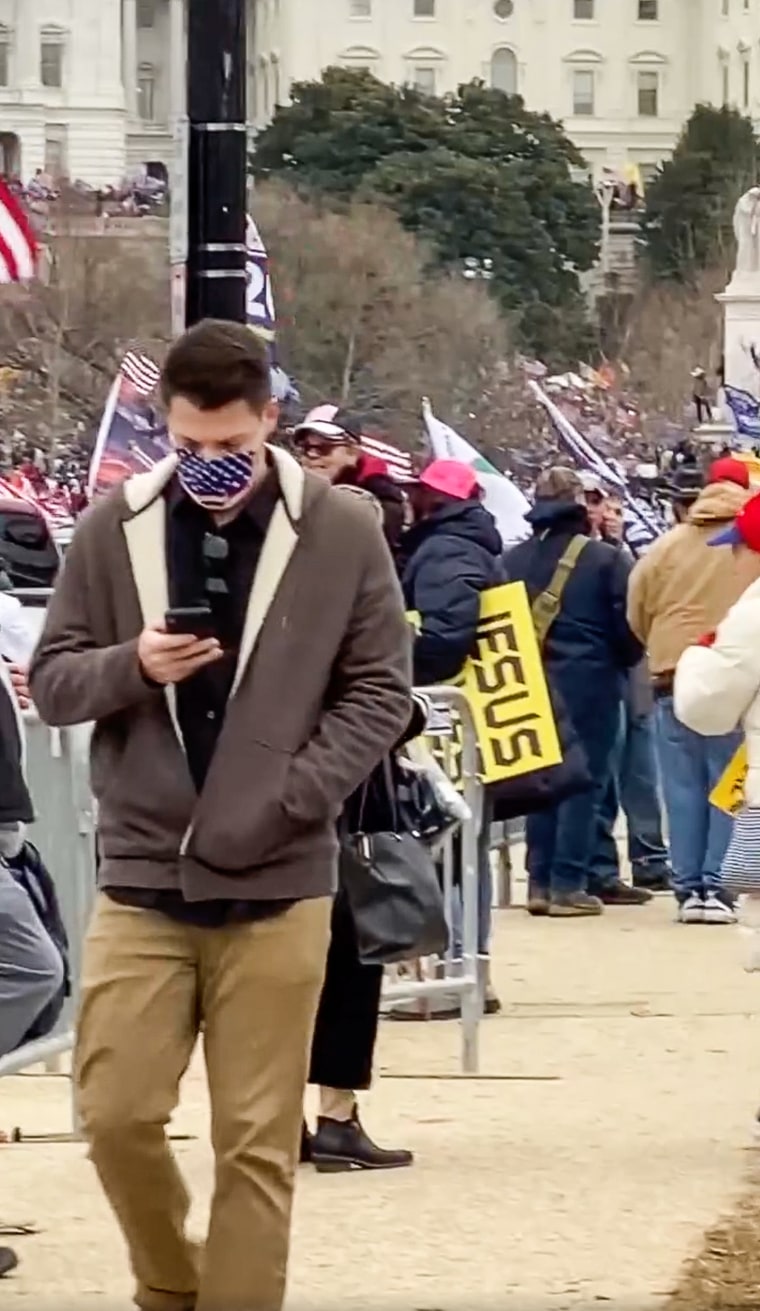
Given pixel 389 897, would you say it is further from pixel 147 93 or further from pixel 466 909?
pixel 147 93

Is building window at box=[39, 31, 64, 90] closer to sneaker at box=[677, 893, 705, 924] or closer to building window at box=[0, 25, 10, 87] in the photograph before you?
building window at box=[0, 25, 10, 87]

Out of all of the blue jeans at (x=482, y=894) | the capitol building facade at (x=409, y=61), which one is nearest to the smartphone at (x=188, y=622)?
the blue jeans at (x=482, y=894)

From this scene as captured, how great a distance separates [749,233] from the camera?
54.1 metres

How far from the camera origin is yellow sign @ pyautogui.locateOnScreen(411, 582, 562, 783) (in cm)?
1024

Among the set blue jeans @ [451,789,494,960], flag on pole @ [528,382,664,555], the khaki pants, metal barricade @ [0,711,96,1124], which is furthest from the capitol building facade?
the khaki pants

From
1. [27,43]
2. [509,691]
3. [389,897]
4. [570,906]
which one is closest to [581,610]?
[570,906]

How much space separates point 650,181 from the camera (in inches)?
4929

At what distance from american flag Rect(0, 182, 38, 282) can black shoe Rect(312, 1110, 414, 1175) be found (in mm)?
9113

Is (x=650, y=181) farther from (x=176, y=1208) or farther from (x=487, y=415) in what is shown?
(x=176, y=1208)

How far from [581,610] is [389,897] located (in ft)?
19.5

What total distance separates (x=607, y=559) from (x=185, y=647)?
7870mm

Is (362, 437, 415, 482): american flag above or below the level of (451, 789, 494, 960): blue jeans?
above

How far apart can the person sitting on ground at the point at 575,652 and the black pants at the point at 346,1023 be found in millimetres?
5395

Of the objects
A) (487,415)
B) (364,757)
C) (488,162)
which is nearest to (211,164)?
(364,757)
